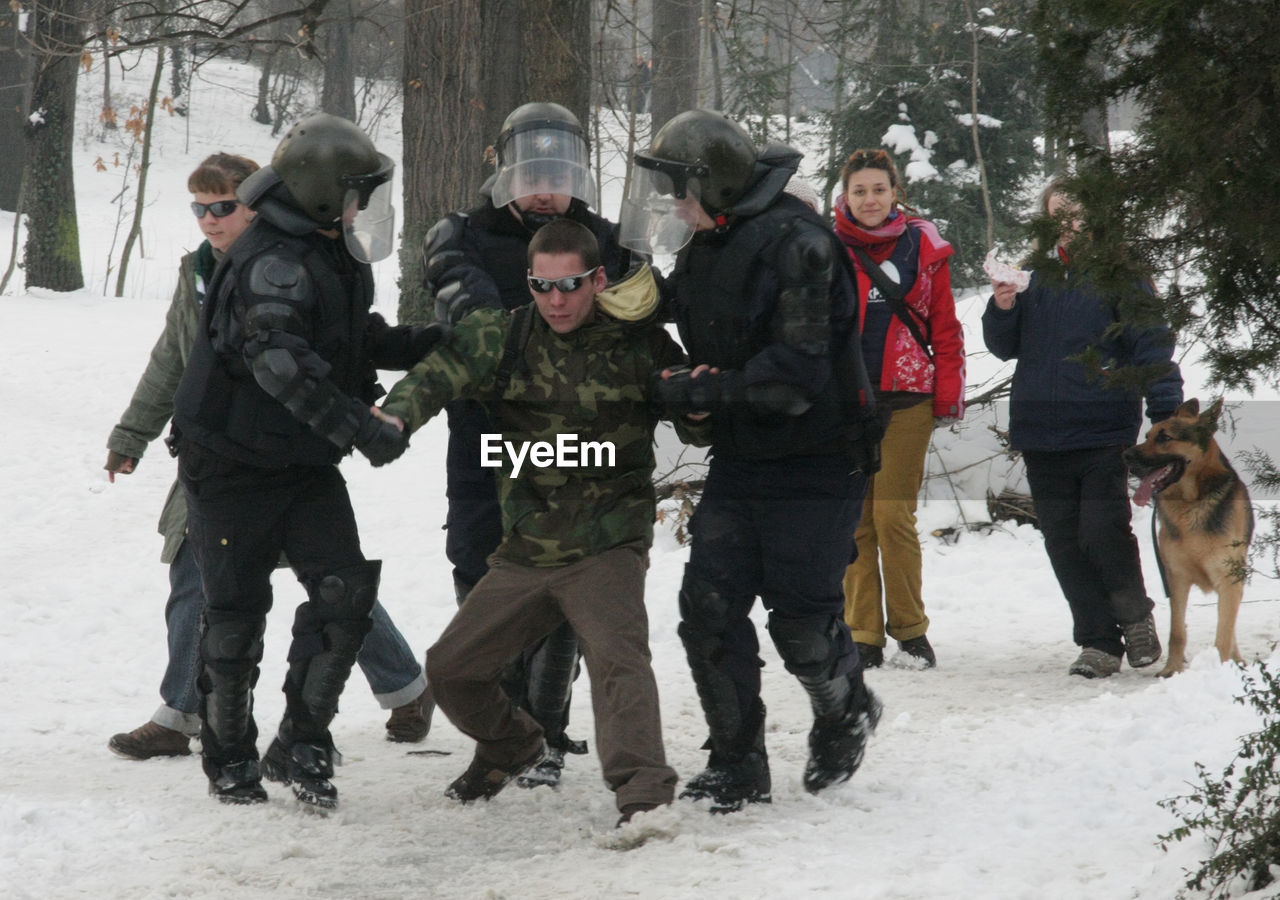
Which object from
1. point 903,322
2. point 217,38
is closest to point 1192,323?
point 903,322

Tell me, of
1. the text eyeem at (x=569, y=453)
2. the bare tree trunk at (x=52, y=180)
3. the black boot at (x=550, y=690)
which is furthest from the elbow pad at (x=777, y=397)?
the bare tree trunk at (x=52, y=180)

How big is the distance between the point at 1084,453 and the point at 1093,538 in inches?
14.4

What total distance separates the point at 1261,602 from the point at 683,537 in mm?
3268

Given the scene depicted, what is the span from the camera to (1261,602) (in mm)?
7098

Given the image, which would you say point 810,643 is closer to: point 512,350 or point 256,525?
point 512,350

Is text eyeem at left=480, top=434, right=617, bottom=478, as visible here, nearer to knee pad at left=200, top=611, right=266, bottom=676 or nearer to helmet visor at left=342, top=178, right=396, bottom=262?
helmet visor at left=342, top=178, right=396, bottom=262

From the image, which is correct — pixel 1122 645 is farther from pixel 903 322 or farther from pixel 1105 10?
pixel 1105 10

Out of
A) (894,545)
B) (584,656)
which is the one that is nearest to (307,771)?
(584,656)

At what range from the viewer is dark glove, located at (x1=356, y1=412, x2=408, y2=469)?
3877 mm

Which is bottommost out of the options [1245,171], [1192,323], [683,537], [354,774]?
[354,774]

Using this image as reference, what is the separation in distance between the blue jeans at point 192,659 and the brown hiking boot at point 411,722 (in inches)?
1.7

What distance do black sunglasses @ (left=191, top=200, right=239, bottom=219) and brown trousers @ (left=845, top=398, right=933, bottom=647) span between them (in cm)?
290

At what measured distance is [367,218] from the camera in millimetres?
4207

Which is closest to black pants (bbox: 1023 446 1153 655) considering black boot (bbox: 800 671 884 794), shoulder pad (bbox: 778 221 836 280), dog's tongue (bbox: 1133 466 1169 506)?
dog's tongue (bbox: 1133 466 1169 506)
